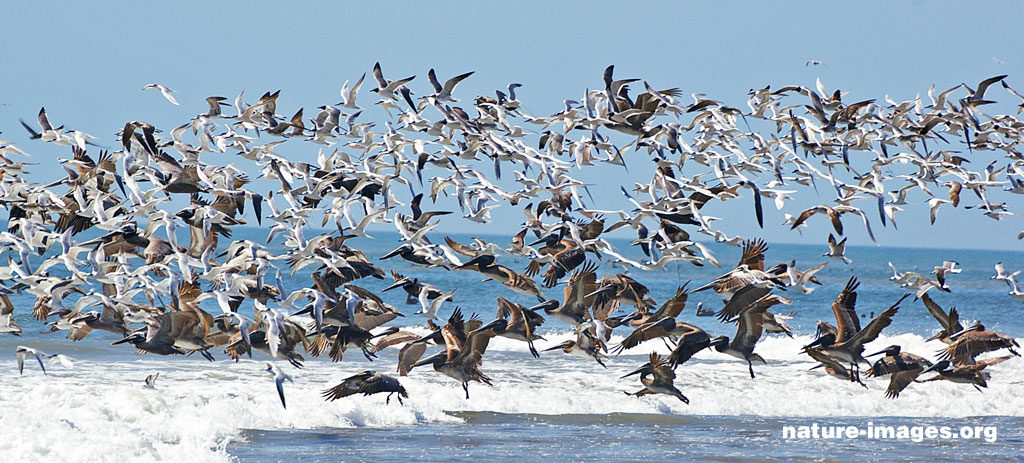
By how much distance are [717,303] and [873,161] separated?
30.0 meters

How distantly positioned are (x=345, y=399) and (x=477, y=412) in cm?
228

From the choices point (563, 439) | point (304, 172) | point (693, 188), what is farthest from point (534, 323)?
point (304, 172)

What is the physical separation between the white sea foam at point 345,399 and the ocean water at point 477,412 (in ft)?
0.13

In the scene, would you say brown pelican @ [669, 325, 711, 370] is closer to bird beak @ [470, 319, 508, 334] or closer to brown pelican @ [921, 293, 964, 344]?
bird beak @ [470, 319, 508, 334]

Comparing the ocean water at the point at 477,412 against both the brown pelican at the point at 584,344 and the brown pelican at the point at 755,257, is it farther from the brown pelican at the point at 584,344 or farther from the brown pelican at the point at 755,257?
the brown pelican at the point at 755,257

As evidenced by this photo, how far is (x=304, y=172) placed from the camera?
17531mm

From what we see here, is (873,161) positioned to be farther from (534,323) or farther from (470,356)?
(470,356)

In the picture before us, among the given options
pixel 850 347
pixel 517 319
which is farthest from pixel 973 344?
pixel 517 319

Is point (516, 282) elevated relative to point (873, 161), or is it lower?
lower

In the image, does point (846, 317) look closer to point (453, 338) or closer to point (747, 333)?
point (747, 333)

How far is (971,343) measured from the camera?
49.9ft

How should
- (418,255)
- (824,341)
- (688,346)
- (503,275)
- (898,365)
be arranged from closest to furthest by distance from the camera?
1. (688,346)
2. (824,341)
3. (898,365)
4. (503,275)
5. (418,255)

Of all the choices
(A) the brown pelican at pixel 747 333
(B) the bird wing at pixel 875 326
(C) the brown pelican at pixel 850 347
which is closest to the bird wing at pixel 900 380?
(C) the brown pelican at pixel 850 347

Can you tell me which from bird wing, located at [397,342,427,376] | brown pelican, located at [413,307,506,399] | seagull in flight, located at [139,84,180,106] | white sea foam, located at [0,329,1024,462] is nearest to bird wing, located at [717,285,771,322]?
brown pelican, located at [413,307,506,399]
